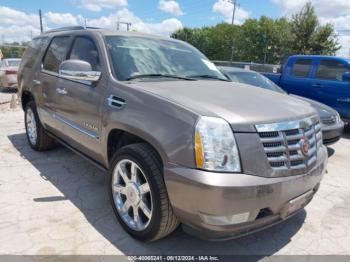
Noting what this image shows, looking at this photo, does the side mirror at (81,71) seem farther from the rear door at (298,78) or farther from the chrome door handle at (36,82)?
the rear door at (298,78)

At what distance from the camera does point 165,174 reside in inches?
94.8

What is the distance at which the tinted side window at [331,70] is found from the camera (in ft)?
25.0

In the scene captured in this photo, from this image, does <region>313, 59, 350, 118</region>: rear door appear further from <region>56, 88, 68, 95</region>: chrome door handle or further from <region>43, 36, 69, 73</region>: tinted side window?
<region>56, 88, 68, 95</region>: chrome door handle

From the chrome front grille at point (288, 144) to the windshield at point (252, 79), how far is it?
14.1ft

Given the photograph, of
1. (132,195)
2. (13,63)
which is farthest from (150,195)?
(13,63)

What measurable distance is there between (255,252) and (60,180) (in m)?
2.58

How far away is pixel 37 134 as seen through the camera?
5098 mm

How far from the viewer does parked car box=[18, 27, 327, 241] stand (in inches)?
88.7

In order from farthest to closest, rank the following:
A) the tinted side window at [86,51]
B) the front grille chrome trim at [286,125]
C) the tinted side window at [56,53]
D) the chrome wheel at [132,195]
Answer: the tinted side window at [56,53]
the tinted side window at [86,51]
the chrome wheel at [132,195]
the front grille chrome trim at [286,125]

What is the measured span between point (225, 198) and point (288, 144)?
67 centimetres

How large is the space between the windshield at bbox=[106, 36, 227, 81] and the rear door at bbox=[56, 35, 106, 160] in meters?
0.22

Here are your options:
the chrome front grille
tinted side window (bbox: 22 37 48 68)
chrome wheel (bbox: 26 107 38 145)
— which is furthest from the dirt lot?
tinted side window (bbox: 22 37 48 68)

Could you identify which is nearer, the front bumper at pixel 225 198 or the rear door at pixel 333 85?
the front bumper at pixel 225 198

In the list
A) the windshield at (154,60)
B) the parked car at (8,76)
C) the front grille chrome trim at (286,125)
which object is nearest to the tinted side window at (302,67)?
the windshield at (154,60)
